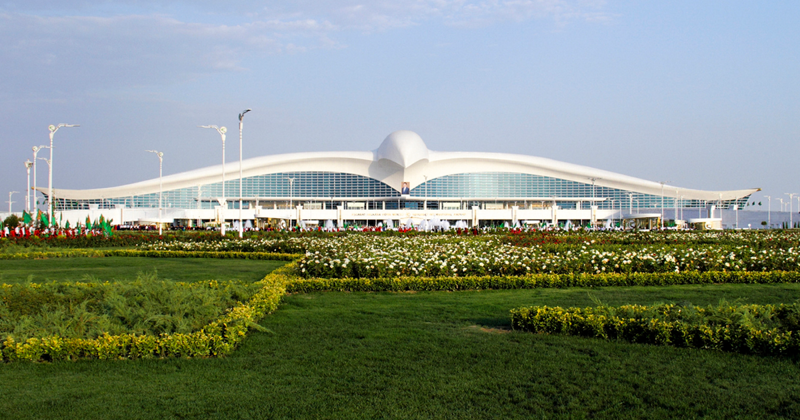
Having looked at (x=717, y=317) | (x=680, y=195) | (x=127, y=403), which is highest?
(x=680, y=195)

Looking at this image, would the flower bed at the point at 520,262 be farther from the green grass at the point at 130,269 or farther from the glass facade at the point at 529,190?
the glass facade at the point at 529,190

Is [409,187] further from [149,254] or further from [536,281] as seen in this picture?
[536,281]

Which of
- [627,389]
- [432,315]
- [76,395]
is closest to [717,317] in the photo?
[627,389]

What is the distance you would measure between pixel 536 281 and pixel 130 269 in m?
9.65

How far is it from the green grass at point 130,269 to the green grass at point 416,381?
602 cm

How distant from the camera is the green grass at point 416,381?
426 centimetres

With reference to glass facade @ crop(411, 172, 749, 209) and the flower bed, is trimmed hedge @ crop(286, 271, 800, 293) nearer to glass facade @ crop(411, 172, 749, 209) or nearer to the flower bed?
the flower bed

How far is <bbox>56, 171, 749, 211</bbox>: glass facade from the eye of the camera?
63438 mm

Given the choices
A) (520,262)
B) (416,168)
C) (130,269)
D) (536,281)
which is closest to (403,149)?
(416,168)

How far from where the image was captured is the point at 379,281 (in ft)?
→ 34.3

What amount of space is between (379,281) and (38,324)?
5.57 meters

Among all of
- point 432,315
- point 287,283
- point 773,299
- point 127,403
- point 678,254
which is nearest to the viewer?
point 127,403

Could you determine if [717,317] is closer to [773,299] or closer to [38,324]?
[773,299]

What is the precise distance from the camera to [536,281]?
10.9 metres
